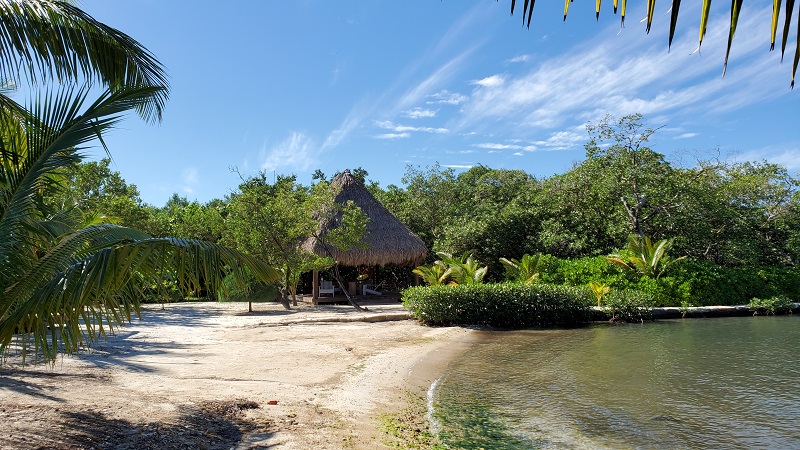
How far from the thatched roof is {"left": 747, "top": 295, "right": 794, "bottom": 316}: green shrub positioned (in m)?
10.9

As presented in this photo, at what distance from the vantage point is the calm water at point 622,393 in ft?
17.6

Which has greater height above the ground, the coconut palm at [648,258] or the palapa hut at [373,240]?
the palapa hut at [373,240]

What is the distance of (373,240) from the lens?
63.4 feet

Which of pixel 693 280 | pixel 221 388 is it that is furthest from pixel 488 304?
pixel 221 388

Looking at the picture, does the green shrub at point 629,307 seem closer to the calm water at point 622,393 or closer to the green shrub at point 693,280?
the green shrub at point 693,280

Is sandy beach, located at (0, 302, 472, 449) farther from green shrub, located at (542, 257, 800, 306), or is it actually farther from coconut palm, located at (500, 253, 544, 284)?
green shrub, located at (542, 257, 800, 306)

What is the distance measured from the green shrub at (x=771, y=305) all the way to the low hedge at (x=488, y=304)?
6.85 meters

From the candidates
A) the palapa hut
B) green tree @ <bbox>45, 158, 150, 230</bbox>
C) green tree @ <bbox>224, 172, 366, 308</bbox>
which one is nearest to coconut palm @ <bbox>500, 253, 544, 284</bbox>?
the palapa hut

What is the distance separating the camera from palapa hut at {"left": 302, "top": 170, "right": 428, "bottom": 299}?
1853cm

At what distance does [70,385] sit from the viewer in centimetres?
541

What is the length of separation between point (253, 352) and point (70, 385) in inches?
129

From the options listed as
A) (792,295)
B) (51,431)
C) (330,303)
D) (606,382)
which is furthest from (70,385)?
(792,295)

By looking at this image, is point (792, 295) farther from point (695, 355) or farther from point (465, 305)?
point (465, 305)

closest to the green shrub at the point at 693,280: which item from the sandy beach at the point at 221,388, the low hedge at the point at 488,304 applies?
the low hedge at the point at 488,304
